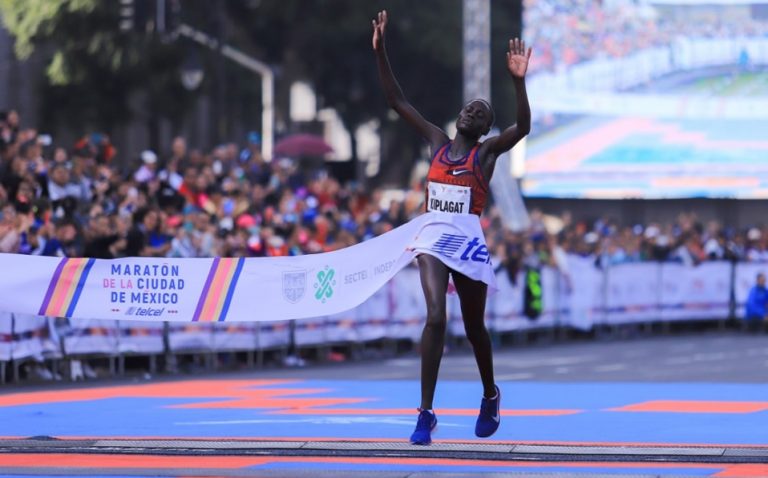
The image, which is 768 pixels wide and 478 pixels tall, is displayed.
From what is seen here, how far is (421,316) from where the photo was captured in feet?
82.2

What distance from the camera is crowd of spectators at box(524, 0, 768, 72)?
122 feet

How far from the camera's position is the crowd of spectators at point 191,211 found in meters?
19.7

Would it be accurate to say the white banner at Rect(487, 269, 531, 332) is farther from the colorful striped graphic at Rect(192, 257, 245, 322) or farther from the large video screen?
the colorful striped graphic at Rect(192, 257, 245, 322)

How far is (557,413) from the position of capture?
1354 centimetres

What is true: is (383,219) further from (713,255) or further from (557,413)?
(557,413)

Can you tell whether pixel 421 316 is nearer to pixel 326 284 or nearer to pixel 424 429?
pixel 326 284

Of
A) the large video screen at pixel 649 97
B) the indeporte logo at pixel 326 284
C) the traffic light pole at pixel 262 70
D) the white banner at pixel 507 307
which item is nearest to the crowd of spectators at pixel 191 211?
the white banner at pixel 507 307

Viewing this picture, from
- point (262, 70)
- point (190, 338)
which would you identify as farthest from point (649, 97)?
point (190, 338)

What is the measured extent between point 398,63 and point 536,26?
10837 millimetres

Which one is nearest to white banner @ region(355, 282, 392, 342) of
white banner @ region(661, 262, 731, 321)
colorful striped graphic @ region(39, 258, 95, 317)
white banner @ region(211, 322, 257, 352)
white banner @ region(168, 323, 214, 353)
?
white banner @ region(211, 322, 257, 352)

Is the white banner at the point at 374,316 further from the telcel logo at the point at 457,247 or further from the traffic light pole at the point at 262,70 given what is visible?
the traffic light pole at the point at 262,70

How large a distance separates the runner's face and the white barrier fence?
29.6 ft

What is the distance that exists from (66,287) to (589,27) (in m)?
26.4

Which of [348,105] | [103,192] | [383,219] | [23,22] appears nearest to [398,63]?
[348,105]
